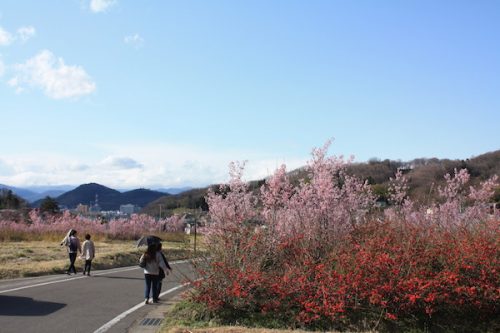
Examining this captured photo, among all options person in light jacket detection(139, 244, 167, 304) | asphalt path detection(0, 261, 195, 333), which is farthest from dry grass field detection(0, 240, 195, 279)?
person in light jacket detection(139, 244, 167, 304)

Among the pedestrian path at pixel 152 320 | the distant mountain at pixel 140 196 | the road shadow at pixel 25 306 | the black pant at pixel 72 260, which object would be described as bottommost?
the pedestrian path at pixel 152 320

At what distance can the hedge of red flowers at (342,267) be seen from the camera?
784 cm

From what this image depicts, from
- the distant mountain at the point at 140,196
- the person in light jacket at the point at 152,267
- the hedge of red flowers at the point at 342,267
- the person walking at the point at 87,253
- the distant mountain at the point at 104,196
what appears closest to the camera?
the hedge of red flowers at the point at 342,267

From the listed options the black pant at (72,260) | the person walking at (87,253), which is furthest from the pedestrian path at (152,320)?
the black pant at (72,260)

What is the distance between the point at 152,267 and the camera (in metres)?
11.3

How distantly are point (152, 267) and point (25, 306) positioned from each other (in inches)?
108

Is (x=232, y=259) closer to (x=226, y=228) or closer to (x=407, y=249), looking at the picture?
(x=226, y=228)

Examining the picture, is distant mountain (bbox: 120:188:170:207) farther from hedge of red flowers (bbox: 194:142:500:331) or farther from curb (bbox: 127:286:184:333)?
hedge of red flowers (bbox: 194:142:500:331)

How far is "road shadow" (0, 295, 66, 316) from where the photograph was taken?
31.7 feet

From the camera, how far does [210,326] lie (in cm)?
766

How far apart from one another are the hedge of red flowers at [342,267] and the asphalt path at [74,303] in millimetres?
1263

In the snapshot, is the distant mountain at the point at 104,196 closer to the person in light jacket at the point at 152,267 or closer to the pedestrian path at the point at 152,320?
the person in light jacket at the point at 152,267

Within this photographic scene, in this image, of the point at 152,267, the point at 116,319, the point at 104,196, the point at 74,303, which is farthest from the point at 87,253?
the point at 104,196

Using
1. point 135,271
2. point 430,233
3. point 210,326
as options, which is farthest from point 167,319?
point 135,271
